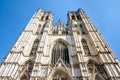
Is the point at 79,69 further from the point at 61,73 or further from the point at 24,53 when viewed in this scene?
the point at 24,53

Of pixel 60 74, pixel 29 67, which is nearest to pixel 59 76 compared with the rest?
pixel 60 74

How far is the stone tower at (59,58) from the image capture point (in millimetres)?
15656

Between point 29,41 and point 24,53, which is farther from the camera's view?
point 29,41

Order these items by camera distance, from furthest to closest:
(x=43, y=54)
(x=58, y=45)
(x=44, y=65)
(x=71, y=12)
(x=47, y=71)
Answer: (x=71, y=12)
(x=58, y=45)
(x=43, y=54)
(x=44, y=65)
(x=47, y=71)

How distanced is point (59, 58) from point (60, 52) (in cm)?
237

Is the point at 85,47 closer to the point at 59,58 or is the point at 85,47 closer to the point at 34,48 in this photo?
the point at 59,58

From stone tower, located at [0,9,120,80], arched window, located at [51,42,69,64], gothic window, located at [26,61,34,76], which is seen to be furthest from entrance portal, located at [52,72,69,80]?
gothic window, located at [26,61,34,76]

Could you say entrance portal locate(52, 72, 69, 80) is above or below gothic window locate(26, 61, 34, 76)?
below

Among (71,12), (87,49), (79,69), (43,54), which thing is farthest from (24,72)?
(71,12)

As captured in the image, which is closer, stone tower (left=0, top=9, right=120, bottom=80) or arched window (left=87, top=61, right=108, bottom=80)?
stone tower (left=0, top=9, right=120, bottom=80)

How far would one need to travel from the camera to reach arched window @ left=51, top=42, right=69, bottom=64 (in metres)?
18.9

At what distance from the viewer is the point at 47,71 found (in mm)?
15961

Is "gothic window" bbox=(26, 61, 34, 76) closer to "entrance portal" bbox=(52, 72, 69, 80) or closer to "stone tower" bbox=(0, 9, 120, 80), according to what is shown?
"stone tower" bbox=(0, 9, 120, 80)

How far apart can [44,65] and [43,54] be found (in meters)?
1.91
